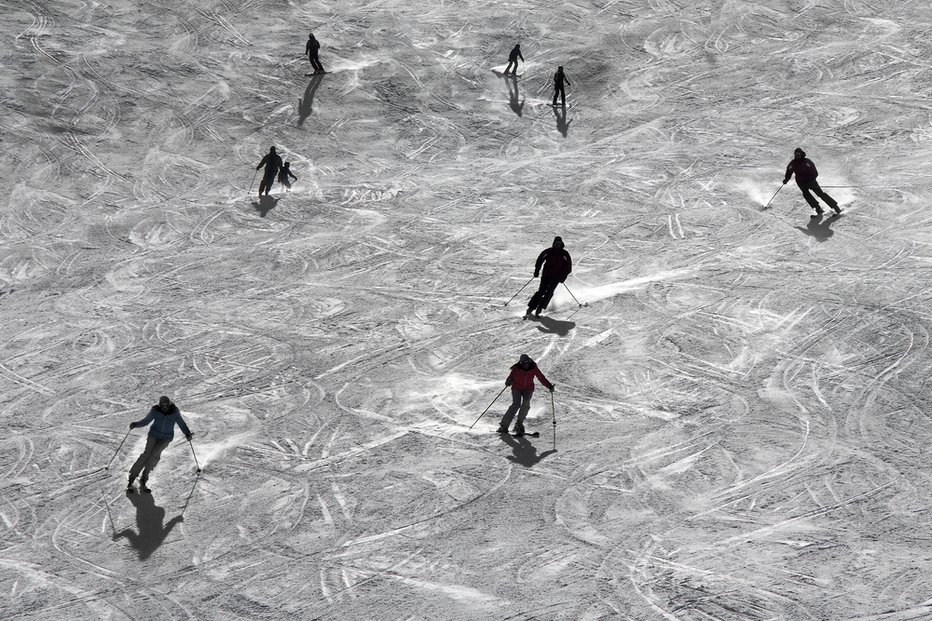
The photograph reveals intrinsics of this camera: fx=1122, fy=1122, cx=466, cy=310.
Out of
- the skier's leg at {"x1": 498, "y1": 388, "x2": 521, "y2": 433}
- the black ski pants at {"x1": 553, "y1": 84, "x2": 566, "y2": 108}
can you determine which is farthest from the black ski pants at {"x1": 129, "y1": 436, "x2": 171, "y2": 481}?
the black ski pants at {"x1": 553, "y1": 84, "x2": 566, "y2": 108}

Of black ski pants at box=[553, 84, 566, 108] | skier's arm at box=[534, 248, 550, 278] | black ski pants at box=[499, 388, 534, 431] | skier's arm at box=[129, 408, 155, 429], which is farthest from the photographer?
black ski pants at box=[553, 84, 566, 108]

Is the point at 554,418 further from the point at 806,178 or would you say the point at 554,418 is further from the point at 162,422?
the point at 806,178

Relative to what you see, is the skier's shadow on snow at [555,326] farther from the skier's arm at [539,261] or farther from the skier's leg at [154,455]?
the skier's leg at [154,455]

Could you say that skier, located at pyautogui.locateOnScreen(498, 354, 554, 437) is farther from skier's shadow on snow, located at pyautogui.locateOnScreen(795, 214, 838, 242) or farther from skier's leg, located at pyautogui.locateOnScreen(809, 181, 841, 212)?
skier's leg, located at pyautogui.locateOnScreen(809, 181, 841, 212)

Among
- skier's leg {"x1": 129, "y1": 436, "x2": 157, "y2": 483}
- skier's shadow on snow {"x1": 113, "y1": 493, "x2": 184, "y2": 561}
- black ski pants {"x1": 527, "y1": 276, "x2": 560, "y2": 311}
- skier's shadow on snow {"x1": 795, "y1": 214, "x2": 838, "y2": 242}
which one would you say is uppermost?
skier's shadow on snow {"x1": 795, "y1": 214, "x2": 838, "y2": 242}

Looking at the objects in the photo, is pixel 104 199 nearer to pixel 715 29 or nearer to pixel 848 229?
pixel 848 229

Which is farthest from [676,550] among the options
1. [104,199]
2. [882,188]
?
[104,199]
